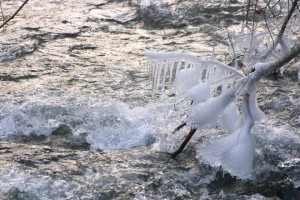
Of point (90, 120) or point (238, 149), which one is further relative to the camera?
point (90, 120)

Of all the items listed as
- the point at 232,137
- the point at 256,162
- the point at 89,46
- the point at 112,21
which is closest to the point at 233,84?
the point at 232,137

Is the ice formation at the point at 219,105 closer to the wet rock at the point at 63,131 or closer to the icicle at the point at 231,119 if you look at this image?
the icicle at the point at 231,119

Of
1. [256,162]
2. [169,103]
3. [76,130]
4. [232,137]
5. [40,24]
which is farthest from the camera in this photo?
[40,24]

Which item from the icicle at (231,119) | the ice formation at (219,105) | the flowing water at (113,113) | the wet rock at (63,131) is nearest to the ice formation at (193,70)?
the ice formation at (219,105)

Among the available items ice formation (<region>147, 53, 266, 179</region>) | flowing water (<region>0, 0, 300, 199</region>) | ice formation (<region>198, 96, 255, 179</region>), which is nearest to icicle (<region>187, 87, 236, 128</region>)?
ice formation (<region>147, 53, 266, 179</region>)

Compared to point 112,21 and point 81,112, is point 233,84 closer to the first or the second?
point 81,112

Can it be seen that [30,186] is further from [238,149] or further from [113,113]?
[113,113]

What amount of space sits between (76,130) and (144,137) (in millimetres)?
603

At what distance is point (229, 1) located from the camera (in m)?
8.47

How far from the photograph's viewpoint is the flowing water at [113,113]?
422cm

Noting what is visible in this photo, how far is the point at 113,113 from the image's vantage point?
215 inches

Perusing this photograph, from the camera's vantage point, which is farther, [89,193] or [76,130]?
[76,130]

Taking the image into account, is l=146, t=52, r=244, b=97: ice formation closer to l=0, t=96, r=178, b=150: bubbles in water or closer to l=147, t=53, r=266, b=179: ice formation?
l=147, t=53, r=266, b=179: ice formation

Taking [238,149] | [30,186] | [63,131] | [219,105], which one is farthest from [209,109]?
[63,131]
